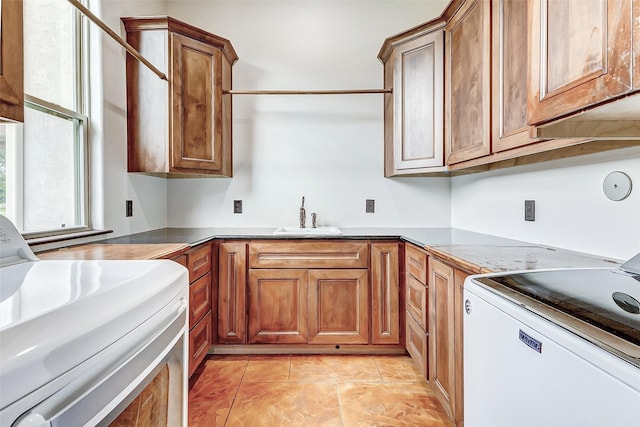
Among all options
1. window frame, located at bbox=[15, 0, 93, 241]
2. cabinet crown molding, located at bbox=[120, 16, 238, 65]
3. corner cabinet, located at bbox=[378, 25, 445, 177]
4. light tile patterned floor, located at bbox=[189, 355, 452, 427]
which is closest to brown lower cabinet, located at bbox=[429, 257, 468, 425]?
light tile patterned floor, located at bbox=[189, 355, 452, 427]

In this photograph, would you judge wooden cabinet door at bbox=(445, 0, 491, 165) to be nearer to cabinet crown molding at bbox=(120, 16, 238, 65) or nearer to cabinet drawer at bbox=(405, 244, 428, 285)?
cabinet drawer at bbox=(405, 244, 428, 285)

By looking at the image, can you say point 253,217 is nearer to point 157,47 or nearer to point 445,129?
point 157,47

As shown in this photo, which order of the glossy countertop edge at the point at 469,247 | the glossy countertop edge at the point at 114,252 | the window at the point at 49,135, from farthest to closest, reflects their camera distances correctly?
1. the window at the point at 49,135
2. the glossy countertop edge at the point at 114,252
3. the glossy countertop edge at the point at 469,247

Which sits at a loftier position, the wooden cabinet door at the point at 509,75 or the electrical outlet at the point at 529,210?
the wooden cabinet door at the point at 509,75

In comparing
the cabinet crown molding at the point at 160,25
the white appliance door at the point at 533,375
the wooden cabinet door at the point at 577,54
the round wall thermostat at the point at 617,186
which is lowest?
the white appliance door at the point at 533,375

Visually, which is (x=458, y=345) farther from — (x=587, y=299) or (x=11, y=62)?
(x=11, y=62)

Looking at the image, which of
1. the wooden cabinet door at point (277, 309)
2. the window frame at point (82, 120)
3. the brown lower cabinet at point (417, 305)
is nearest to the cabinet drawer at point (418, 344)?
the brown lower cabinet at point (417, 305)

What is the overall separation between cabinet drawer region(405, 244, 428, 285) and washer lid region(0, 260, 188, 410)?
136 centimetres

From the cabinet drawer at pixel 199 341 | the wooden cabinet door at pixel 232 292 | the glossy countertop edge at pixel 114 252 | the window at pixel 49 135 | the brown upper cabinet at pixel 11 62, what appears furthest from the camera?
the wooden cabinet door at pixel 232 292

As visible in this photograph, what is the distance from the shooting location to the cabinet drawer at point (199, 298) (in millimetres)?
1812

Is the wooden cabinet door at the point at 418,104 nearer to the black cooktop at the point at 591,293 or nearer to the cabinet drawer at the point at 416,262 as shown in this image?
the cabinet drawer at the point at 416,262

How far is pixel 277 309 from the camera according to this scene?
223 centimetres

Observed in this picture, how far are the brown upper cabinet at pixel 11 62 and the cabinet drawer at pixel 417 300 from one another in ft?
6.23

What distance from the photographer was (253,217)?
108 inches
